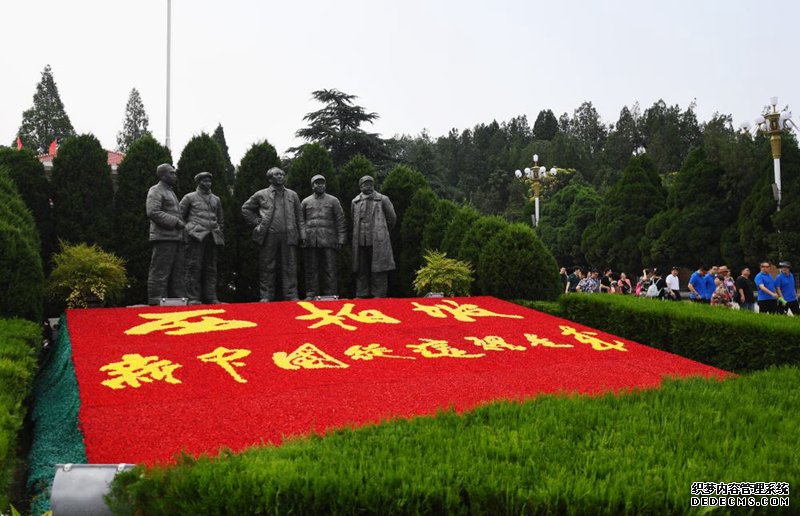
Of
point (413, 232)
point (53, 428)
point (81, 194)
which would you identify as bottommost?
point (53, 428)

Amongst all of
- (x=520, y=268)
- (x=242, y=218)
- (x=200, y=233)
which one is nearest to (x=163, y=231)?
(x=200, y=233)

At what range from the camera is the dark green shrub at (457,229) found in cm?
1065

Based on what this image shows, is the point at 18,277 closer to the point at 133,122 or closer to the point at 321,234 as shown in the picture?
the point at 321,234

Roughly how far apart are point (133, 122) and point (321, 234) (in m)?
47.3

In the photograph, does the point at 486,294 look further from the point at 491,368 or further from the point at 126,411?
the point at 126,411

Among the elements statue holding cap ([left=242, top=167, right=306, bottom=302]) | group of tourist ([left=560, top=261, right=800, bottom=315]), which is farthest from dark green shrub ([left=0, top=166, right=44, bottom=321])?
group of tourist ([left=560, top=261, right=800, bottom=315])

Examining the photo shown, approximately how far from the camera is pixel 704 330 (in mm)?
6531

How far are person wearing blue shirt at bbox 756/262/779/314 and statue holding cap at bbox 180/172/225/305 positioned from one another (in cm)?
797

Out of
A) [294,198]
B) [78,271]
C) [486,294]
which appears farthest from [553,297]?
[78,271]

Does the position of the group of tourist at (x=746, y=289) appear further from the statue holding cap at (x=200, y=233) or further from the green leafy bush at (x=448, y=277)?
the statue holding cap at (x=200, y=233)

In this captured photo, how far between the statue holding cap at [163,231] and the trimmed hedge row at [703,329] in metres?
5.48

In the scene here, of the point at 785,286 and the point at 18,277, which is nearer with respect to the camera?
the point at 18,277

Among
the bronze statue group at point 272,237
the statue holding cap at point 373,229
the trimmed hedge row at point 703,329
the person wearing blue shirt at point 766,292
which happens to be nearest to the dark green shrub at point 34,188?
the bronze statue group at point 272,237

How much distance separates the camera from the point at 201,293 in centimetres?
958
